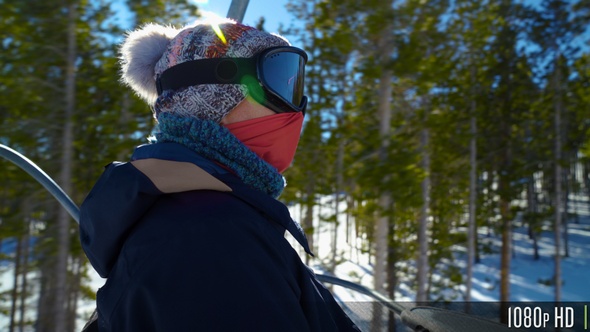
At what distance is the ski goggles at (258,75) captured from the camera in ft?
3.76

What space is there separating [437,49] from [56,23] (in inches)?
354

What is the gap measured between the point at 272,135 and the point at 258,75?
156mm

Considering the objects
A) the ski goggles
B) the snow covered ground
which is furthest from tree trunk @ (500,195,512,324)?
the ski goggles

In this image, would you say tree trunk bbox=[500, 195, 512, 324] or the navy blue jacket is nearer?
the navy blue jacket

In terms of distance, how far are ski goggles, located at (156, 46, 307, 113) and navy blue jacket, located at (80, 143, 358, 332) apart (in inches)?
9.2

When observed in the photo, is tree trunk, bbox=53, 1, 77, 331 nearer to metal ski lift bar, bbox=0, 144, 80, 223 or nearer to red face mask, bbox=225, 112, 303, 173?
metal ski lift bar, bbox=0, 144, 80, 223

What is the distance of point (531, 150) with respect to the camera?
55.3 feet

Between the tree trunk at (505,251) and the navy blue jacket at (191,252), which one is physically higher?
the navy blue jacket at (191,252)

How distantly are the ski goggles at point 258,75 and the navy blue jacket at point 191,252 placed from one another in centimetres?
23

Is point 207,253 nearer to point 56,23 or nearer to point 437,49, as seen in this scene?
point 56,23

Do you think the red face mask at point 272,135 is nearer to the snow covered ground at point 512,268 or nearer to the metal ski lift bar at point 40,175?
the metal ski lift bar at point 40,175

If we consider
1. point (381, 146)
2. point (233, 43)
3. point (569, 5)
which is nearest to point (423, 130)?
point (381, 146)

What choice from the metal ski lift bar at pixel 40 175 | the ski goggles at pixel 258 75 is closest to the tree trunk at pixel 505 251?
the metal ski lift bar at pixel 40 175

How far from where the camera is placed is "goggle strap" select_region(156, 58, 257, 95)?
3.74ft
